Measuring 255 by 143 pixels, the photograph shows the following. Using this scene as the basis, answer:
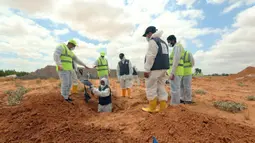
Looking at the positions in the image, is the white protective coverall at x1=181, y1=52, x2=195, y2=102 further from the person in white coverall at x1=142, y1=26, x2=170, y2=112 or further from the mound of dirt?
the mound of dirt

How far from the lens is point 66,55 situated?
6027mm

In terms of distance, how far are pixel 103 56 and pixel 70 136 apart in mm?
5567

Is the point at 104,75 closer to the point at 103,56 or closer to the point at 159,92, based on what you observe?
the point at 103,56

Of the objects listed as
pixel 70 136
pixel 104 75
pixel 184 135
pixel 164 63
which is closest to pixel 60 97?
pixel 104 75

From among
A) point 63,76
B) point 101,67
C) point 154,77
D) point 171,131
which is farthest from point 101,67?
point 171,131

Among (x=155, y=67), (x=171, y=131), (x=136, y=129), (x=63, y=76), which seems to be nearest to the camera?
(x=171, y=131)

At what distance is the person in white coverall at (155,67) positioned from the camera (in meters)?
4.29

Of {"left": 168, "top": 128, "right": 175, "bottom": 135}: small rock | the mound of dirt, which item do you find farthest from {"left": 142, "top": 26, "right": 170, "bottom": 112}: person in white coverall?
{"left": 168, "top": 128, "right": 175, "bottom": 135}: small rock

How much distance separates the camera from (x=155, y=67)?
4332 mm

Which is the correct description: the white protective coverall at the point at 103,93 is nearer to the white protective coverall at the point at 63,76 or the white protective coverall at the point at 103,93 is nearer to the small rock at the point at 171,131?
the white protective coverall at the point at 63,76

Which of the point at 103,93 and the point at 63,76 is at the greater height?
the point at 63,76

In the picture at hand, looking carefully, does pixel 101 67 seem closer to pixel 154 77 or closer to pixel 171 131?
pixel 154 77

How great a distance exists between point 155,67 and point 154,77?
0.77 ft

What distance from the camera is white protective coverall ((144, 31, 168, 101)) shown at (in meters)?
4.28
